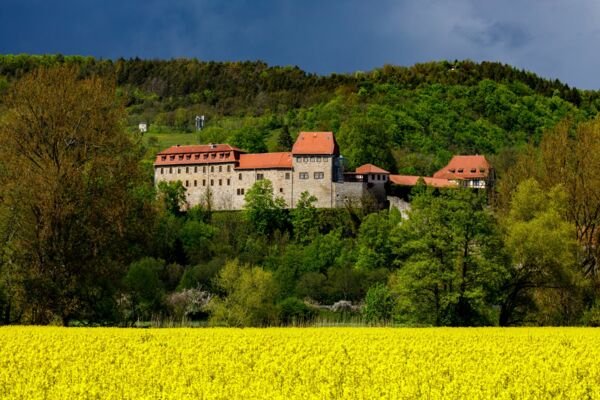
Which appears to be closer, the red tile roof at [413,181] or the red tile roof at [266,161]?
the red tile roof at [413,181]

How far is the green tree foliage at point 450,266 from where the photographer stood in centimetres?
4409

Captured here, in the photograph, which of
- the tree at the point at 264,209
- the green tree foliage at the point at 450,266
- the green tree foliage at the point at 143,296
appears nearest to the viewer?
the green tree foliage at the point at 450,266

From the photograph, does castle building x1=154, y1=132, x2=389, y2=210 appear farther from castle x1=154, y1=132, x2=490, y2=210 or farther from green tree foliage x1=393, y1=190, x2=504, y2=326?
green tree foliage x1=393, y1=190, x2=504, y2=326

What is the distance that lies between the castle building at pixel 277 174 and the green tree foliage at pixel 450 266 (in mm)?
50667

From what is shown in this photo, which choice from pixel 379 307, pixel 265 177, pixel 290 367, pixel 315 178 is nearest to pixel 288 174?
pixel 265 177

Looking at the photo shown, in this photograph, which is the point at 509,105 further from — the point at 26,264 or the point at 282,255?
the point at 26,264

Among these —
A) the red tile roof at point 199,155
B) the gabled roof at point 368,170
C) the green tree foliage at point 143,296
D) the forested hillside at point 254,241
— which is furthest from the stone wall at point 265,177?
the green tree foliage at point 143,296

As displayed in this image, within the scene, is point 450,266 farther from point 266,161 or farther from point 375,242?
point 266,161

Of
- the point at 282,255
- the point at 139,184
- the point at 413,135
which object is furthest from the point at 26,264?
the point at 413,135

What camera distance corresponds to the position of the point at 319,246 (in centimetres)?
9031

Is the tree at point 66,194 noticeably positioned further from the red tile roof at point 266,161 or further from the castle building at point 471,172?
the castle building at point 471,172

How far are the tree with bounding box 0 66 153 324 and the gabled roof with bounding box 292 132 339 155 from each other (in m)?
64.9

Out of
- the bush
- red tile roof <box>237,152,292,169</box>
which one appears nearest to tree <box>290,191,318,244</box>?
red tile roof <box>237,152,292,169</box>

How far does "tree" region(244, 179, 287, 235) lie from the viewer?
96688 mm
